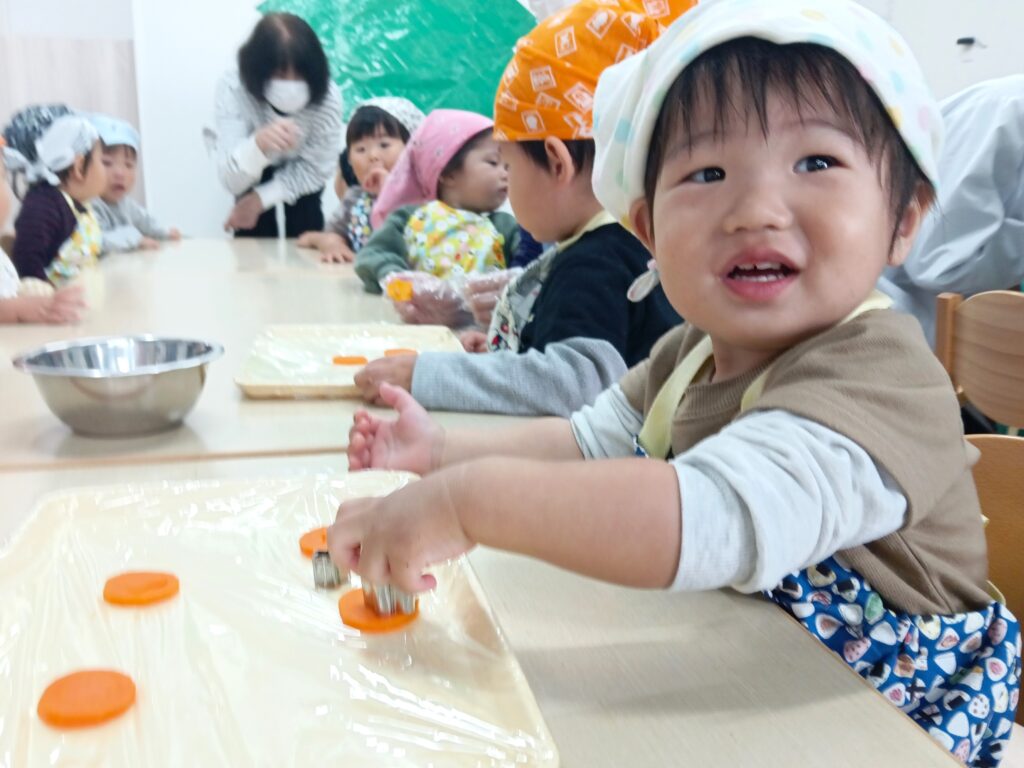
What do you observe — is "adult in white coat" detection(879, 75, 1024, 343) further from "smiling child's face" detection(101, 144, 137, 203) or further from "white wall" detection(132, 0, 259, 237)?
"white wall" detection(132, 0, 259, 237)

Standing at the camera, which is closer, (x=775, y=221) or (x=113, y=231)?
(x=775, y=221)

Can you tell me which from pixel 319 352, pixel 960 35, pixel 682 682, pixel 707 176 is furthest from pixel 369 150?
pixel 682 682

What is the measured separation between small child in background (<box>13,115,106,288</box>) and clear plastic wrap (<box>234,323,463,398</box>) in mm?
1131

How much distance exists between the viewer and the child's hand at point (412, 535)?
47 centimetres

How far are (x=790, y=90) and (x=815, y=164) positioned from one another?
0.05m

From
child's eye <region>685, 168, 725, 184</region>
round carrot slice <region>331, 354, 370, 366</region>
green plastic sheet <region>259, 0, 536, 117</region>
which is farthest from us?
green plastic sheet <region>259, 0, 536, 117</region>

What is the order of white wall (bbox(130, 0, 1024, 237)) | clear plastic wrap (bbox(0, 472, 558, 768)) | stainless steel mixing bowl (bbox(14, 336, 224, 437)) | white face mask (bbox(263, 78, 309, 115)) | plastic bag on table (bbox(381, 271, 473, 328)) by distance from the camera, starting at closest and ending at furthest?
1. clear plastic wrap (bbox(0, 472, 558, 768))
2. stainless steel mixing bowl (bbox(14, 336, 224, 437))
3. plastic bag on table (bbox(381, 271, 473, 328))
4. white face mask (bbox(263, 78, 309, 115))
5. white wall (bbox(130, 0, 1024, 237))

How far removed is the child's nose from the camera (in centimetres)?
56

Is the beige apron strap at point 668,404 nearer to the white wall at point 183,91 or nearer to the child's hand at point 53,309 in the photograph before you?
the child's hand at point 53,309

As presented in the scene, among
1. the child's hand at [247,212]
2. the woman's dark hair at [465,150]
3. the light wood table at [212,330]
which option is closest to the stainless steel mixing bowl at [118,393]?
the light wood table at [212,330]

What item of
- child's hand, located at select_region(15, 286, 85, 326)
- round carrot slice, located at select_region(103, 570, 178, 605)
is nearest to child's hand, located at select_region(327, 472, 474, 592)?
round carrot slice, located at select_region(103, 570, 178, 605)

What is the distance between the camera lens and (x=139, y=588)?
1.65 feet

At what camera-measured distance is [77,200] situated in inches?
99.8

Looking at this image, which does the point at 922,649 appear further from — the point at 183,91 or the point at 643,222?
the point at 183,91
